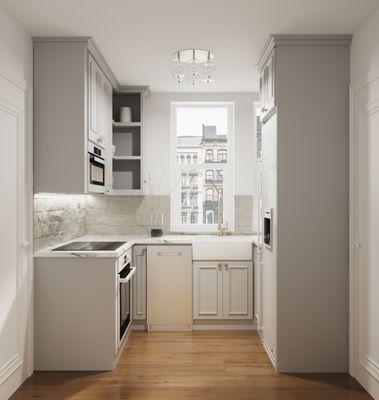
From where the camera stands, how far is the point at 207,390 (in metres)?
3.07

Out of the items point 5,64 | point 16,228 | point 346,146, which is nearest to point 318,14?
point 346,146

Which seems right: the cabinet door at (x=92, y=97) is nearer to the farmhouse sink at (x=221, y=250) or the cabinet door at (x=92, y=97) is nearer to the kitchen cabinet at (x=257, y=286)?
the farmhouse sink at (x=221, y=250)

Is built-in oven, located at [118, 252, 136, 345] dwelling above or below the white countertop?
below

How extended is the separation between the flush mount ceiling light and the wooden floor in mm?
2329

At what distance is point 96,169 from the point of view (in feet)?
12.5

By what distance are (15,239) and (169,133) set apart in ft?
7.99

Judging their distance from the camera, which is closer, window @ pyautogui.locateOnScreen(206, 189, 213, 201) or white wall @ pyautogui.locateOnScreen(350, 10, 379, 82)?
white wall @ pyautogui.locateOnScreen(350, 10, 379, 82)

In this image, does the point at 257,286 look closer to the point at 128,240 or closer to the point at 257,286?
the point at 257,286

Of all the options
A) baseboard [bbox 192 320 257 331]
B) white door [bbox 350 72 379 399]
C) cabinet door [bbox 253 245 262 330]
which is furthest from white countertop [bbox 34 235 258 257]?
white door [bbox 350 72 379 399]

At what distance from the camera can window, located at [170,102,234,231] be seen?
5055mm

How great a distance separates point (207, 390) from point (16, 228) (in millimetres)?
1764

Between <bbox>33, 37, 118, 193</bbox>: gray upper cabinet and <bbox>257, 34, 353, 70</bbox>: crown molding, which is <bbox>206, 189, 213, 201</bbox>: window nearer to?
<bbox>33, 37, 118, 193</bbox>: gray upper cabinet

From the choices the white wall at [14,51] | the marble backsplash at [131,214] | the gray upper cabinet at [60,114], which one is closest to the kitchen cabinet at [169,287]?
the marble backsplash at [131,214]

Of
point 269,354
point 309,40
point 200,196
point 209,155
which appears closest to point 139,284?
point 200,196
